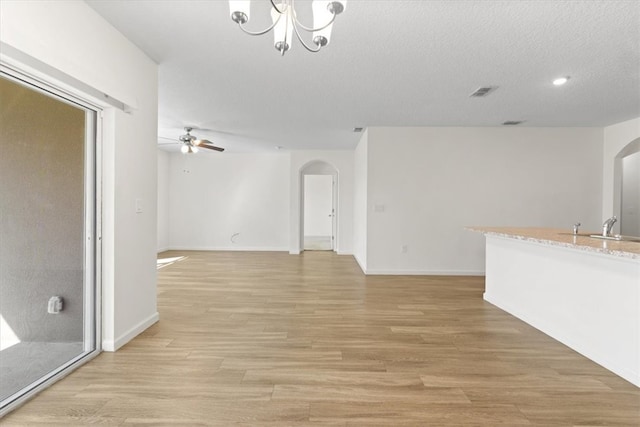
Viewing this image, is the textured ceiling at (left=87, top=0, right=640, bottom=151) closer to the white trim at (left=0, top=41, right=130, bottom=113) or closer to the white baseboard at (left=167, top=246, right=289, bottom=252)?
the white trim at (left=0, top=41, right=130, bottom=113)

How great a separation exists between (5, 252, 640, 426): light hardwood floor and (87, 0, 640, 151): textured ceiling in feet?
8.26

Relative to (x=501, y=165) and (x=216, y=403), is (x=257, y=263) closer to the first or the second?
(x=216, y=403)

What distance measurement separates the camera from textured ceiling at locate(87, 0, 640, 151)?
2133 mm

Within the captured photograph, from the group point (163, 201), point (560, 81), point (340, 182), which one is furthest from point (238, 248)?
point (560, 81)

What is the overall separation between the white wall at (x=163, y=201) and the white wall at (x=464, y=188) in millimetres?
5359

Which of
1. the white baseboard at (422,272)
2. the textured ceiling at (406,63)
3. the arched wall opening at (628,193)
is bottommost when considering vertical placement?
the white baseboard at (422,272)

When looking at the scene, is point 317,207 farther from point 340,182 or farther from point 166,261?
point 166,261

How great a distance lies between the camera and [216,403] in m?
1.78

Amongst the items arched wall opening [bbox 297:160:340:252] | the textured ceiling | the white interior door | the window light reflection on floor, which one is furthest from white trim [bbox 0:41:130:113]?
the white interior door

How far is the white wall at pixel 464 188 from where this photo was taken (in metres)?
5.11

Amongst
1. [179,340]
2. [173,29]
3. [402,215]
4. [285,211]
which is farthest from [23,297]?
[285,211]

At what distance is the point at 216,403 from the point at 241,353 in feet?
2.00

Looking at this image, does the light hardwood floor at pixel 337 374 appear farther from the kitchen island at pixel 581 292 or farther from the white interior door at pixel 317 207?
the white interior door at pixel 317 207

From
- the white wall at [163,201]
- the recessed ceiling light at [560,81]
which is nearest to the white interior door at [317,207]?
the white wall at [163,201]
